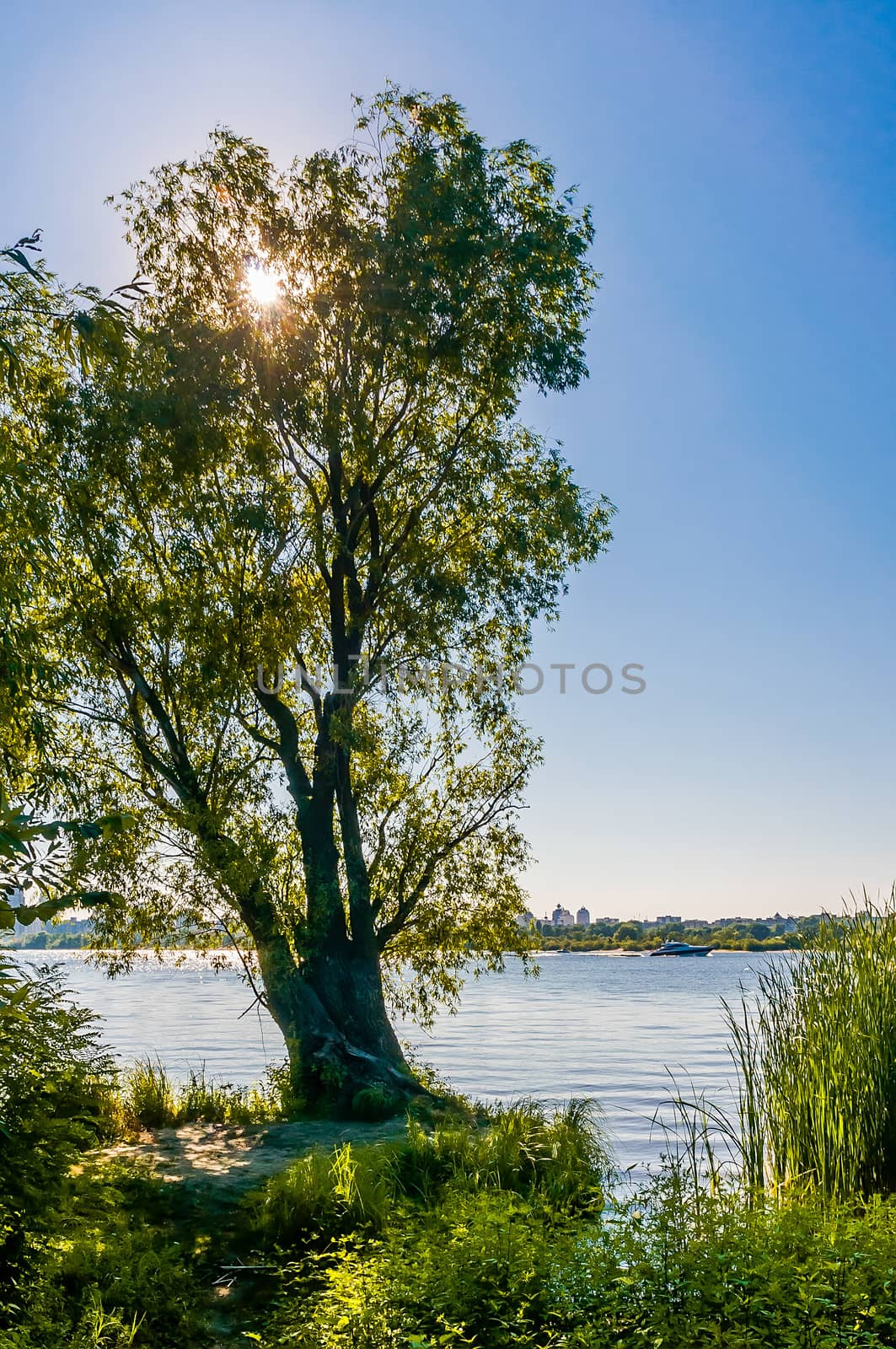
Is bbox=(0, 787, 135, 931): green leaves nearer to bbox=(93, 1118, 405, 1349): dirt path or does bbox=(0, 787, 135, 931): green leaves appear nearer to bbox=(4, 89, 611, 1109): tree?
bbox=(93, 1118, 405, 1349): dirt path

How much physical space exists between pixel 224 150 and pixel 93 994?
51.4m

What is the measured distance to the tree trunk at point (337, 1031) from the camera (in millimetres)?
11414

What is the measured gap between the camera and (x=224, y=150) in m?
12.2

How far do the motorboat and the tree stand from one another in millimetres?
87028

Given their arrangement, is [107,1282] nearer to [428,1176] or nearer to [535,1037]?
[428,1176]

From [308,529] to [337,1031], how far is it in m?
5.71

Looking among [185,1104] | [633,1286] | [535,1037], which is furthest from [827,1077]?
[535,1037]

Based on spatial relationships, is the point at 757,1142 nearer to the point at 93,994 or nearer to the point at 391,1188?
the point at 391,1188

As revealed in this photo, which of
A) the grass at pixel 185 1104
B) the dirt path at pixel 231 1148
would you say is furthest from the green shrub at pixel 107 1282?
the grass at pixel 185 1104

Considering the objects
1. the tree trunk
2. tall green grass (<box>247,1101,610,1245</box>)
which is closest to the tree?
the tree trunk

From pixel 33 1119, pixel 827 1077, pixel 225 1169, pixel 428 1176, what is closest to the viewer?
pixel 33 1119

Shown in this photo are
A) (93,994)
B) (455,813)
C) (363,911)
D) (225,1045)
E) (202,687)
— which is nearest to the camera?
(202,687)

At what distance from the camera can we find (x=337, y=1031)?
11891 millimetres

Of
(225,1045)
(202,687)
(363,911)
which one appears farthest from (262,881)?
(225,1045)
